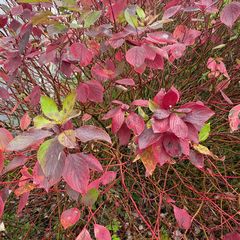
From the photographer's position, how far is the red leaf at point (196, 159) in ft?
3.73

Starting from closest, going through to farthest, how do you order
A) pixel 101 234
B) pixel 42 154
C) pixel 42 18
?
pixel 42 154, pixel 42 18, pixel 101 234

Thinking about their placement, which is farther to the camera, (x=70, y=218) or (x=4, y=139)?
(x=70, y=218)

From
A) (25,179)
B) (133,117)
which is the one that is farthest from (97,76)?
(25,179)

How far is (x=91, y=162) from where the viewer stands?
89cm

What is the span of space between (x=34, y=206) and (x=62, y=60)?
1.04 m

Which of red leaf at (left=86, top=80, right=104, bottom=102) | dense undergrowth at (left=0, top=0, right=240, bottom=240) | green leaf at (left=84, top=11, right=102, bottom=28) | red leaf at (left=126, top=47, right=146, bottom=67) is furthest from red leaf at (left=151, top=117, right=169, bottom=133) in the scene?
red leaf at (left=86, top=80, right=104, bottom=102)

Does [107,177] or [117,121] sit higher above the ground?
[117,121]

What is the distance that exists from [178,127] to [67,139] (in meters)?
0.25

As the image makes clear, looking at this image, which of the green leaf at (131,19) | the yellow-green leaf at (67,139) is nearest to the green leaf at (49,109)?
the yellow-green leaf at (67,139)

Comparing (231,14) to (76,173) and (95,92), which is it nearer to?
(95,92)

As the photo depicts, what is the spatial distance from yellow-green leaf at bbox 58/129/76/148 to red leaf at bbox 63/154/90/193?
7cm

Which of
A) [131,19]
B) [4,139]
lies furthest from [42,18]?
[4,139]

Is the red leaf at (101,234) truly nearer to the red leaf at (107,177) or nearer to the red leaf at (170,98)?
the red leaf at (107,177)

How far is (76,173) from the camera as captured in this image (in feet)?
2.73
